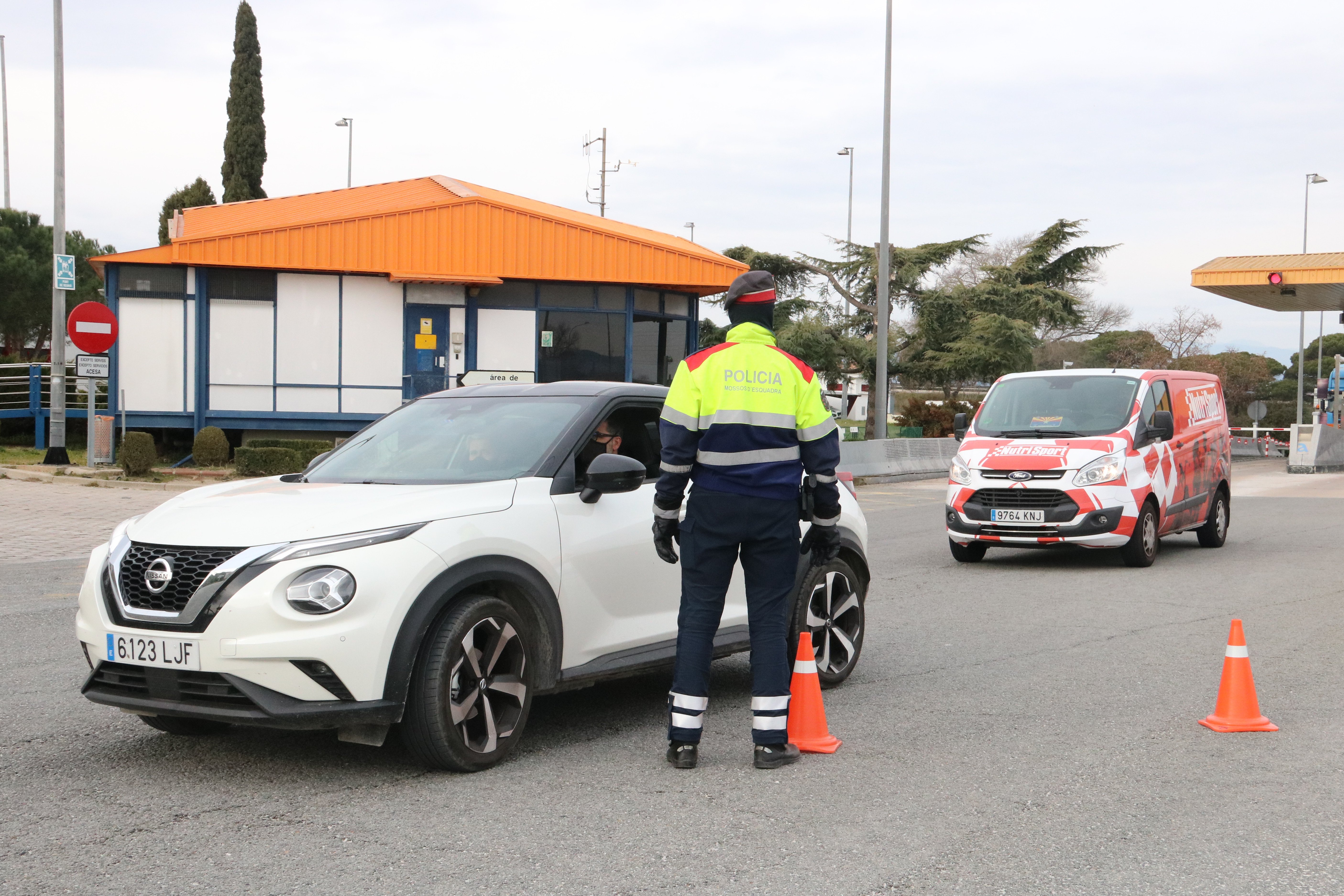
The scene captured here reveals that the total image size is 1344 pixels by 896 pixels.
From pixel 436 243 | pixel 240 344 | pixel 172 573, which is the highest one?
pixel 436 243

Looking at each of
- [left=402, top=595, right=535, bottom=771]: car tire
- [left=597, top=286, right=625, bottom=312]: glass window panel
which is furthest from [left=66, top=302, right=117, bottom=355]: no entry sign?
[left=402, top=595, right=535, bottom=771]: car tire

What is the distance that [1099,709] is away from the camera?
6.61m

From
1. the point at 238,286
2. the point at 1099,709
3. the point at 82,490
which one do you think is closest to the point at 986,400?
the point at 1099,709

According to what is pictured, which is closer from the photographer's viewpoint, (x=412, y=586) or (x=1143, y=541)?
(x=412, y=586)

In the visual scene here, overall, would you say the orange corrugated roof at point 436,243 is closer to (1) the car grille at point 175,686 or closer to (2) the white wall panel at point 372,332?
(2) the white wall panel at point 372,332

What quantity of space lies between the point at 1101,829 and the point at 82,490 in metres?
17.6

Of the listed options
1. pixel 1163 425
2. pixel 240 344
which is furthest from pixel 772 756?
pixel 240 344

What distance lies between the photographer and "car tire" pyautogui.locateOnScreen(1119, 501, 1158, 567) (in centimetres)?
1234

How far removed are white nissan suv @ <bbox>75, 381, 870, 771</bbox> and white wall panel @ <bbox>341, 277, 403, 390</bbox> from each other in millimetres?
20477

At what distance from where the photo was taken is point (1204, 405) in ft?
47.7

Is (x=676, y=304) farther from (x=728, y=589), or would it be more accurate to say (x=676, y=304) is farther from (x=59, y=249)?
(x=728, y=589)

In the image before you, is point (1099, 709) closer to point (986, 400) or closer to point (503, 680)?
point (503, 680)

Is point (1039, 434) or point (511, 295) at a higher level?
point (511, 295)

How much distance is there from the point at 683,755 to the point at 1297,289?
31884 mm
